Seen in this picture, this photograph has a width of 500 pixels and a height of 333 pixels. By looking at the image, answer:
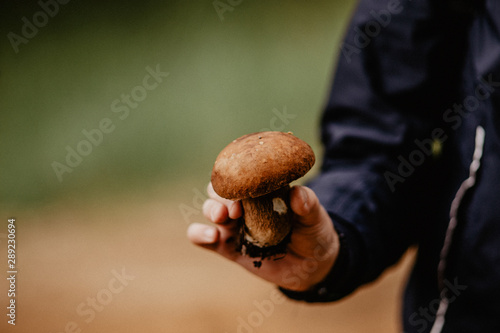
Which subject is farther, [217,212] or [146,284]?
[146,284]

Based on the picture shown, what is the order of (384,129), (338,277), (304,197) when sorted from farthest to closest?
(384,129), (338,277), (304,197)

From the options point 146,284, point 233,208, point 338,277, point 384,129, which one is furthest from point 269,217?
point 146,284

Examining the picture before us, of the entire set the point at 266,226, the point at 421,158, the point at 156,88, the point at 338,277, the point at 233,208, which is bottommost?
the point at 338,277

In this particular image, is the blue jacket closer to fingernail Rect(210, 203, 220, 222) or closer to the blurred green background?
fingernail Rect(210, 203, 220, 222)

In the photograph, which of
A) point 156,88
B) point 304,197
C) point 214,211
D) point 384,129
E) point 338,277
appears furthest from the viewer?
point 156,88

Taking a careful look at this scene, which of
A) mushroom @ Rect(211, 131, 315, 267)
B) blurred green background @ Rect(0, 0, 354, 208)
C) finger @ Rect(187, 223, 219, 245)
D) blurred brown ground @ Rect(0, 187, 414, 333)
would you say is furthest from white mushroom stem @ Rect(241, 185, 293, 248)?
blurred green background @ Rect(0, 0, 354, 208)

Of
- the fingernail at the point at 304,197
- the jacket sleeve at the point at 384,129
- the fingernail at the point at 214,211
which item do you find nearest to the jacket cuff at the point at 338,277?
the jacket sleeve at the point at 384,129

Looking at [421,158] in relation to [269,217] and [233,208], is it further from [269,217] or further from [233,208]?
[233,208]
